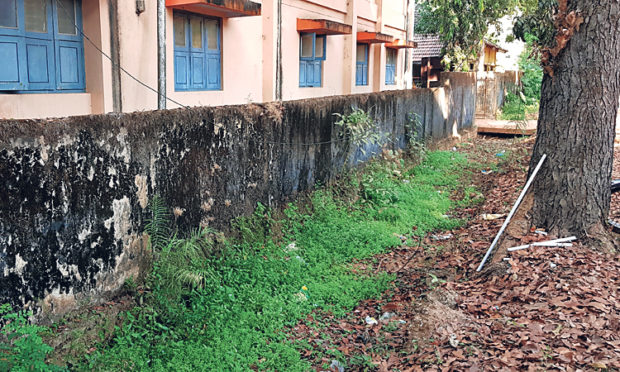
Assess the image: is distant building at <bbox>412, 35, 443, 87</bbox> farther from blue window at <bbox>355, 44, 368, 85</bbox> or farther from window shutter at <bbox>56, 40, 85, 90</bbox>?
window shutter at <bbox>56, 40, 85, 90</bbox>

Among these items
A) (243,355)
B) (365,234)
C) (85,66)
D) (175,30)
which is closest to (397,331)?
(243,355)

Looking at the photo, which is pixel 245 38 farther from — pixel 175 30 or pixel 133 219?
pixel 133 219

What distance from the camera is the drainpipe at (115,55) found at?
26.5 ft

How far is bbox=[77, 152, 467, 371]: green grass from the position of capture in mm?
3877

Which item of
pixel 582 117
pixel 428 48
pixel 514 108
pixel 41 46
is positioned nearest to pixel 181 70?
pixel 41 46

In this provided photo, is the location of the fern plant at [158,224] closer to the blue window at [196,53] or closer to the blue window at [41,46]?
the blue window at [41,46]

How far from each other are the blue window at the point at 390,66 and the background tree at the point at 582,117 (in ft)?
49.5

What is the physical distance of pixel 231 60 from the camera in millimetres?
10984

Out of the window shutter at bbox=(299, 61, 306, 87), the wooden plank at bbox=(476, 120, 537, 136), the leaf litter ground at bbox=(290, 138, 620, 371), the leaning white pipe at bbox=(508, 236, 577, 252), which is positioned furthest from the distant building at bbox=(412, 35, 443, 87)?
the leaf litter ground at bbox=(290, 138, 620, 371)

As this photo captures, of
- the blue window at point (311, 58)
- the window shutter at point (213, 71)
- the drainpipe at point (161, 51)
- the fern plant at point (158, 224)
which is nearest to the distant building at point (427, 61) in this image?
the blue window at point (311, 58)

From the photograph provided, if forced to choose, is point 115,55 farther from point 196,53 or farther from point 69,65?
point 196,53

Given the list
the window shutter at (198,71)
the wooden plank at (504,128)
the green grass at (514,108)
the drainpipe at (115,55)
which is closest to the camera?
the drainpipe at (115,55)

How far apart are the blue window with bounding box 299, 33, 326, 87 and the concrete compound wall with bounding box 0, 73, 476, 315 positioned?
7.39m

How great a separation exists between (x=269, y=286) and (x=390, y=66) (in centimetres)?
1717
